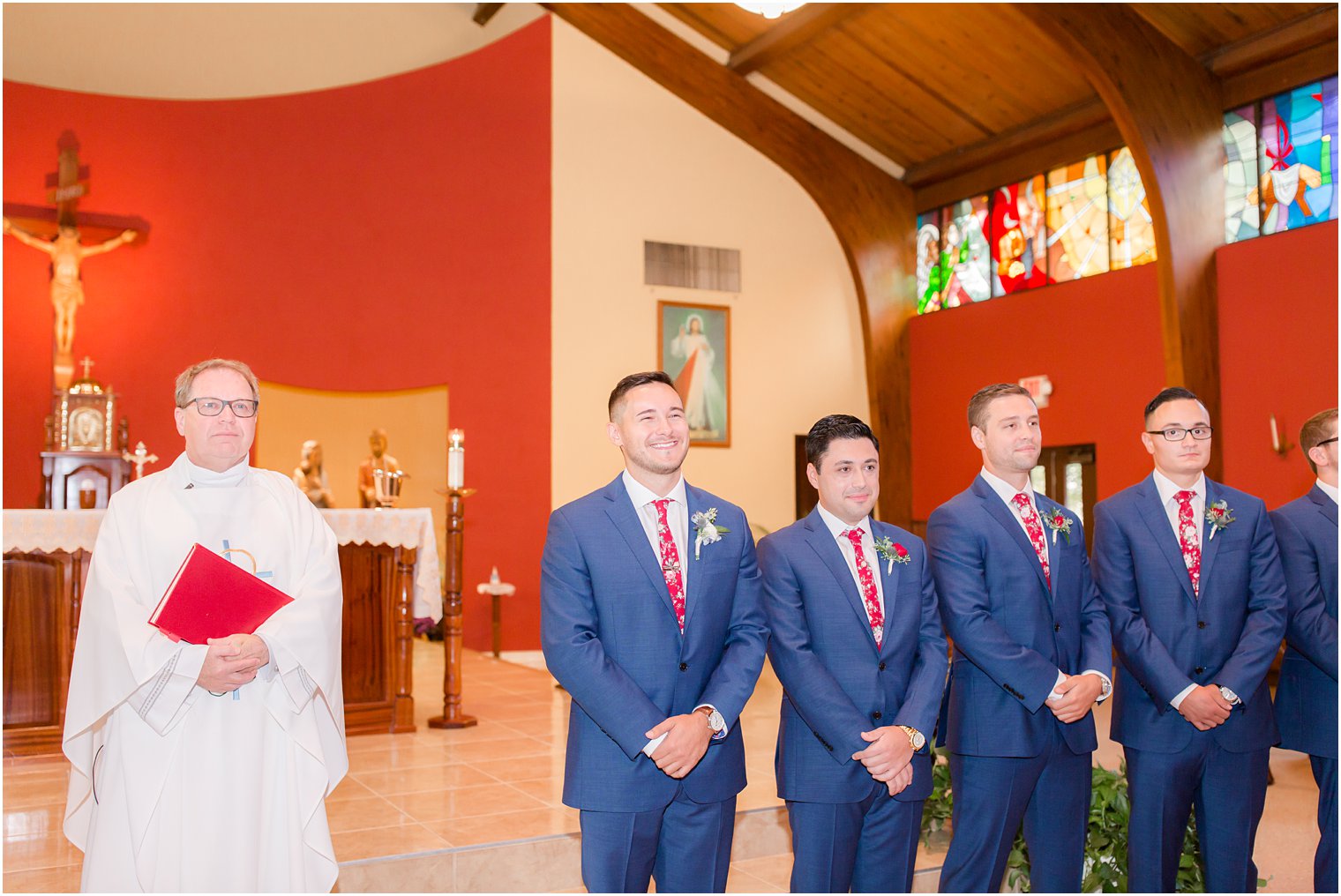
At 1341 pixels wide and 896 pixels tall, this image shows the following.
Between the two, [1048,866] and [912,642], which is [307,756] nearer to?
[912,642]

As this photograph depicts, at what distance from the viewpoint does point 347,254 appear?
998 cm

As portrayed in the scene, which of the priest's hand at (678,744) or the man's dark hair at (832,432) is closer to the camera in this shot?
the priest's hand at (678,744)

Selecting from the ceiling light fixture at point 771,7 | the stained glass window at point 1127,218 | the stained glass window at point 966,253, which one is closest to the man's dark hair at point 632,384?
the ceiling light fixture at point 771,7

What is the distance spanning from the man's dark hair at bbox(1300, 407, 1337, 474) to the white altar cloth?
146 inches

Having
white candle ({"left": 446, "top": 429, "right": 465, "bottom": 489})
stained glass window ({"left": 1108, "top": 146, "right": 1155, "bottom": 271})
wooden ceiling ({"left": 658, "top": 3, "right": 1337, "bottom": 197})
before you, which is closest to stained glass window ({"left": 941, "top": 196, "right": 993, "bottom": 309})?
wooden ceiling ({"left": 658, "top": 3, "right": 1337, "bottom": 197})

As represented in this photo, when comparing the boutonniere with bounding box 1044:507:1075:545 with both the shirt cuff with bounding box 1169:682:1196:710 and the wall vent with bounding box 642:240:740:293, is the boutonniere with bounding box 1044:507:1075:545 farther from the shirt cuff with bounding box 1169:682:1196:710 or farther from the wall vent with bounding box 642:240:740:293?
the wall vent with bounding box 642:240:740:293

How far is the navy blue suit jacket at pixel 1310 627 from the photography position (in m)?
3.18

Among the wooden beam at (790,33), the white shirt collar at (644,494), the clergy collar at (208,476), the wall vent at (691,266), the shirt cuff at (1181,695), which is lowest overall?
the shirt cuff at (1181,695)

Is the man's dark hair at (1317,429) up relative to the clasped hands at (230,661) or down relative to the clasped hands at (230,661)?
up

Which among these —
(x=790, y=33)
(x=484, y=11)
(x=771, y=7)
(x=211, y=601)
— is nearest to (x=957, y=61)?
(x=790, y=33)

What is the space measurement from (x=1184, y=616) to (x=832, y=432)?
1.16m

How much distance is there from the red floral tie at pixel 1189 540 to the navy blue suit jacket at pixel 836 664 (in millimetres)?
866

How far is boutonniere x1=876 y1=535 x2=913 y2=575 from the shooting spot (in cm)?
273

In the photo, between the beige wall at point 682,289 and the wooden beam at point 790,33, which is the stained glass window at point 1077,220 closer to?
the beige wall at point 682,289
